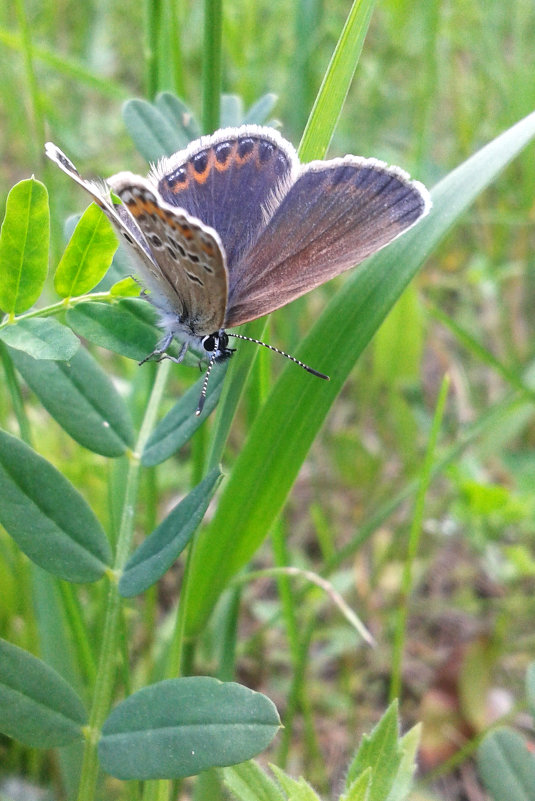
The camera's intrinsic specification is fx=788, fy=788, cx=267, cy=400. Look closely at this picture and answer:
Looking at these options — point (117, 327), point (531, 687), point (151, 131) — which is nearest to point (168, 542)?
point (117, 327)

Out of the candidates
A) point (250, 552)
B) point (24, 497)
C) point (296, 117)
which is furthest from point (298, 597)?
point (296, 117)

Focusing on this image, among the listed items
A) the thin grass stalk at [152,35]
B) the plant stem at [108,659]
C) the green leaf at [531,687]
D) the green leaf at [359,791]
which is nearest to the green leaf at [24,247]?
the plant stem at [108,659]

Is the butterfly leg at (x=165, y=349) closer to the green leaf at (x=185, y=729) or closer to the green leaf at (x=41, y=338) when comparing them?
the green leaf at (x=41, y=338)

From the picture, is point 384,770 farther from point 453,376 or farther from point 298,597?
point 453,376

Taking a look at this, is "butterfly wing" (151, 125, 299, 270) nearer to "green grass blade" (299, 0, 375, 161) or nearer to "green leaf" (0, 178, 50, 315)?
"green grass blade" (299, 0, 375, 161)

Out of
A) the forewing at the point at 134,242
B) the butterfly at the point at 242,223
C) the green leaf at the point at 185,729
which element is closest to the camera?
the green leaf at the point at 185,729

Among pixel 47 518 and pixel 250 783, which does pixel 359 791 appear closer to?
pixel 250 783

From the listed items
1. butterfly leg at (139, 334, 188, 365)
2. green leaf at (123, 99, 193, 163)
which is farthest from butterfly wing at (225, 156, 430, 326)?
green leaf at (123, 99, 193, 163)
